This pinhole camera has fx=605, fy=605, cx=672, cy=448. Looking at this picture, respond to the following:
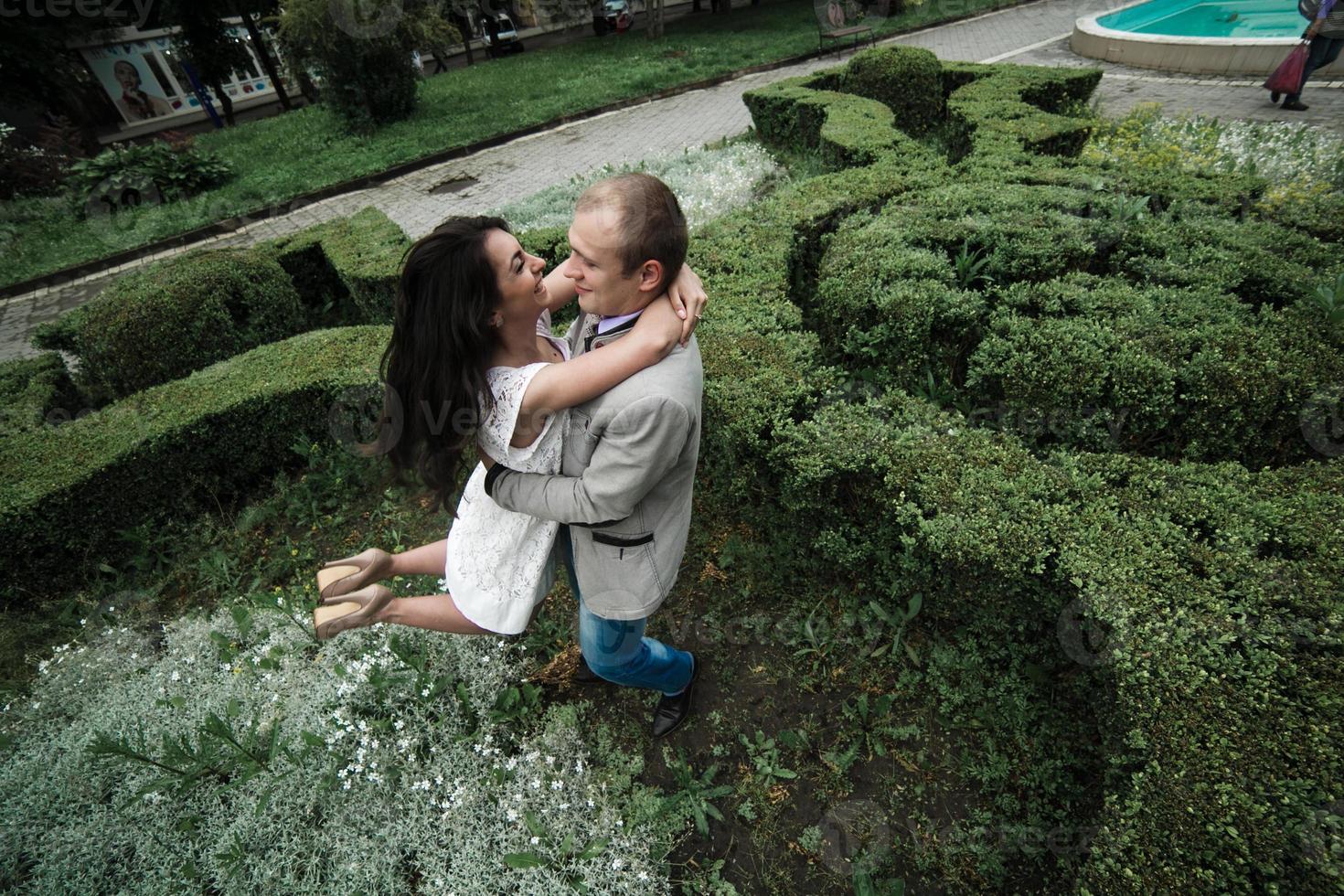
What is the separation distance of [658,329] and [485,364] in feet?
1.93

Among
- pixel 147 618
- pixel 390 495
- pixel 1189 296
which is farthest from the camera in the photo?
pixel 390 495

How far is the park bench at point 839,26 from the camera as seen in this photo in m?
→ 16.7

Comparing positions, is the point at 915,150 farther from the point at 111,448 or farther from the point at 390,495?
the point at 111,448

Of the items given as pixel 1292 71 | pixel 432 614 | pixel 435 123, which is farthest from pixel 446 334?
pixel 435 123

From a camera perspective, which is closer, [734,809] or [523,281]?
[523,281]

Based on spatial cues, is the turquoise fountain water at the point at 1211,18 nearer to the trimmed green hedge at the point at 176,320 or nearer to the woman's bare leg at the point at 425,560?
the trimmed green hedge at the point at 176,320

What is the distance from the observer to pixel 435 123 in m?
14.6

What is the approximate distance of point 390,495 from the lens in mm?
4730

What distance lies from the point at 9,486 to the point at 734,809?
493cm

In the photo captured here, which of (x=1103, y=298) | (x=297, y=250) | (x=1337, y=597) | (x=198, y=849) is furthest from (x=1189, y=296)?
(x=297, y=250)

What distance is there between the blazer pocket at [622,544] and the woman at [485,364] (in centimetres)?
29

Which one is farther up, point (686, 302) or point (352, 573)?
point (686, 302)

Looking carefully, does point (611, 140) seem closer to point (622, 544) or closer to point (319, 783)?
point (622, 544)

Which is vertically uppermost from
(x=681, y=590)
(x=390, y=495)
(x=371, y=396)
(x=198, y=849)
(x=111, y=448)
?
(x=111, y=448)
